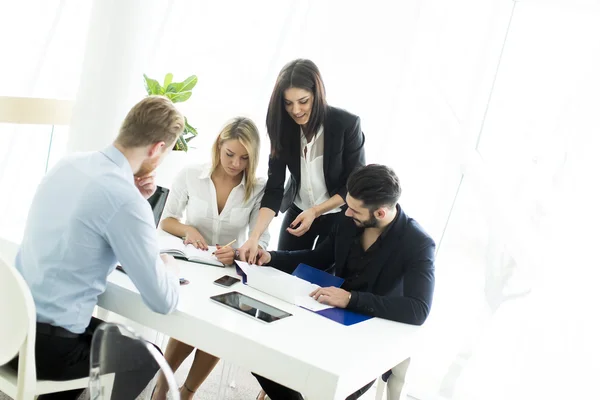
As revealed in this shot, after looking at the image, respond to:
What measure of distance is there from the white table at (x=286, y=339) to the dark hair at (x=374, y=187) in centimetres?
42

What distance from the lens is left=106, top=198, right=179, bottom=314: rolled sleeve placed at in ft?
5.67

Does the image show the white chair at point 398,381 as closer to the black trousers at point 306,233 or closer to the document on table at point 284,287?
the document on table at point 284,287

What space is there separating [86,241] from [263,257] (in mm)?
875

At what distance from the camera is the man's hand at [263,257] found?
2490mm

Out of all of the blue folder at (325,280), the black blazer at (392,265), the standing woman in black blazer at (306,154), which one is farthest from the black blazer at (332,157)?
the blue folder at (325,280)

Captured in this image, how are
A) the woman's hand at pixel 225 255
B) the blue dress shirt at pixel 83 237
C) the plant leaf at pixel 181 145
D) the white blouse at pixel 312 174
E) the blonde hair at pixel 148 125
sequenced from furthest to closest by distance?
the plant leaf at pixel 181 145 → the white blouse at pixel 312 174 → the woman's hand at pixel 225 255 → the blonde hair at pixel 148 125 → the blue dress shirt at pixel 83 237

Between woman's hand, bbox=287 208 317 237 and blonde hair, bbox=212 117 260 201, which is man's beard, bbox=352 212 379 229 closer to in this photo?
woman's hand, bbox=287 208 317 237

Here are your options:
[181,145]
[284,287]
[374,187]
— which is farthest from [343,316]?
[181,145]

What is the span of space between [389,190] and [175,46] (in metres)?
2.24

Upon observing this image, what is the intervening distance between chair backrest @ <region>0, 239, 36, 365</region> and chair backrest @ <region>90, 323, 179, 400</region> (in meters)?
0.50

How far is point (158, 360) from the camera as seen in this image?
1.09 m

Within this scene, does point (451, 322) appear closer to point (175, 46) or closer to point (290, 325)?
point (290, 325)

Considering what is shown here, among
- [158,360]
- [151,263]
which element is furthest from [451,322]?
[158,360]

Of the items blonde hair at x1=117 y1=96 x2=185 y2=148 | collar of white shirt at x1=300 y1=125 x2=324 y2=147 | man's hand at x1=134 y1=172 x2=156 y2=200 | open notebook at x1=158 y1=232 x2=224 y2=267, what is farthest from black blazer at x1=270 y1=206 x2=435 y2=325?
blonde hair at x1=117 y1=96 x2=185 y2=148
